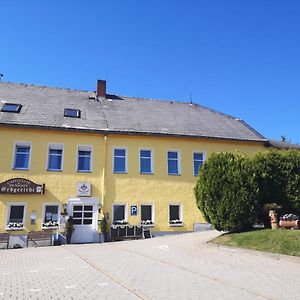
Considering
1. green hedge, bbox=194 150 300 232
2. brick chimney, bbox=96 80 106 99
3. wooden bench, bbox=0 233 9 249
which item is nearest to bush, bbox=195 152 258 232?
green hedge, bbox=194 150 300 232

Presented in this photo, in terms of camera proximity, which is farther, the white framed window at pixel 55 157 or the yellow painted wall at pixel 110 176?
the white framed window at pixel 55 157

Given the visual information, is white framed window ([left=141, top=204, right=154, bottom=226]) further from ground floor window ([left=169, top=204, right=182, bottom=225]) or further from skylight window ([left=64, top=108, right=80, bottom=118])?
skylight window ([left=64, top=108, right=80, bottom=118])

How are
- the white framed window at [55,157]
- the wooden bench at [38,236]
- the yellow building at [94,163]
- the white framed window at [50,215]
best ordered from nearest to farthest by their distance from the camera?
the wooden bench at [38,236] < the white framed window at [50,215] < the yellow building at [94,163] < the white framed window at [55,157]

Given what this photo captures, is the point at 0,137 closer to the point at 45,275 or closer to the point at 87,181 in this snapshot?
the point at 87,181

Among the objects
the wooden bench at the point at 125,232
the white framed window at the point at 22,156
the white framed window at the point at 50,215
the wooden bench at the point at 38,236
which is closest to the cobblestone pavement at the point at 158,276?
the wooden bench at the point at 38,236

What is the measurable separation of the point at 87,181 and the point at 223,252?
36.8 ft

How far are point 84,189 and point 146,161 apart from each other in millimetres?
4452

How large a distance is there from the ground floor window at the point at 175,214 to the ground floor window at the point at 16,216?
8.86 meters

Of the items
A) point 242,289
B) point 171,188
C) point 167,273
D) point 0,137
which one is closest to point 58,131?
point 0,137

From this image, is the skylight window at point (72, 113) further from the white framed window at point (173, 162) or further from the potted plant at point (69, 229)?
the potted plant at point (69, 229)

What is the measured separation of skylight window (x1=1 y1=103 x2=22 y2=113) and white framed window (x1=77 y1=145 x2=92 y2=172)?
466cm

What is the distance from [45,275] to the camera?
8492mm

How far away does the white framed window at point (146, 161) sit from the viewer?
22.4 metres

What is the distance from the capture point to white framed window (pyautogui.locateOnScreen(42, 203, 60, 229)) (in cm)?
1988
